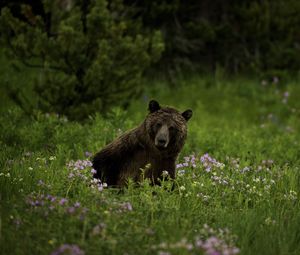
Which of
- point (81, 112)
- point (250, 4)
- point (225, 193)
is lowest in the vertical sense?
point (225, 193)

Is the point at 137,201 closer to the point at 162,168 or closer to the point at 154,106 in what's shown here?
the point at 162,168

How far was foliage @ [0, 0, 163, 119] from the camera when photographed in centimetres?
977

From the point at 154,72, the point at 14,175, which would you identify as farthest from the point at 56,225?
the point at 154,72

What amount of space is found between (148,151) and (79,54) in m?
4.17

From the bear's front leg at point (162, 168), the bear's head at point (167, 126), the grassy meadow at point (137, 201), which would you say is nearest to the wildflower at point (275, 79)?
the grassy meadow at point (137, 201)

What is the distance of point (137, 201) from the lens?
5.57 metres

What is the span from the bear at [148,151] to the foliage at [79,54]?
3.51m

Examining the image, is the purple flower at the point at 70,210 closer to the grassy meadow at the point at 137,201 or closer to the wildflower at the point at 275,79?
the grassy meadow at the point at 137,201

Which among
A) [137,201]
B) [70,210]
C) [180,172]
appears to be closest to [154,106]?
[180,172]

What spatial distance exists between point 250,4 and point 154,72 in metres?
2.76

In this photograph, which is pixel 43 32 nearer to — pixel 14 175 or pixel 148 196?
pixel 14 175

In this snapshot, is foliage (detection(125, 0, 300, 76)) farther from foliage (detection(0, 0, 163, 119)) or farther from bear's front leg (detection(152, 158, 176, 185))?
bear's front leg (detection(152, 158, 176, 185))

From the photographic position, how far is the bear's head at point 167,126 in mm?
6039

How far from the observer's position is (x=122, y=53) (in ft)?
33.5
